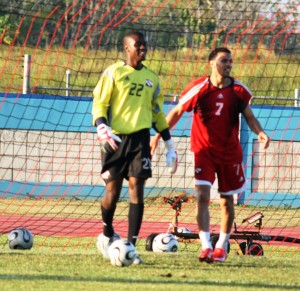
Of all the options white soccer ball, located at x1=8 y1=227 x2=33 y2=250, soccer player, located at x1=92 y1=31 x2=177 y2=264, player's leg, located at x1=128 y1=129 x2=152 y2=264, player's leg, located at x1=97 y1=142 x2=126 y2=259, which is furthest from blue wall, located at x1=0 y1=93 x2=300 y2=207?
player's leg, located at x1=128 y1=129 x2=152 y2=264

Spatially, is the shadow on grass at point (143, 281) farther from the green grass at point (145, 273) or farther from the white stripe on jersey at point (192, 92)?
the white stripe on jersey at point (192, 92)

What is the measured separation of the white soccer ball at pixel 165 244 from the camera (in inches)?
512

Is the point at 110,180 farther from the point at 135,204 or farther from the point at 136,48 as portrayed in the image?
the point at 136,48

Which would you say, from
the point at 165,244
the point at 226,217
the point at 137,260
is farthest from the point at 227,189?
the point at 165,244

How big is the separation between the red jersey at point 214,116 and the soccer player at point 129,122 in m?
0.48

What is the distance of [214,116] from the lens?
36.1ft

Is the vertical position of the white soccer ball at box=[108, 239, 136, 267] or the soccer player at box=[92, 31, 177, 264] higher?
the soccer player at box=[92, 31, 177, 264]

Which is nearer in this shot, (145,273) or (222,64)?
(145,273)

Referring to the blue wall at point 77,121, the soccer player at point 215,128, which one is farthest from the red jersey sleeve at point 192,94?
the blue wall at point 77,121

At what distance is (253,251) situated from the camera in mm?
14211

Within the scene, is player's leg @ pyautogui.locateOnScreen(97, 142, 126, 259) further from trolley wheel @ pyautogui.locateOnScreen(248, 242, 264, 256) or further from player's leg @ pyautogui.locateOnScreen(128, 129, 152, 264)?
trolley wheel @ pyautogui.locateOnScreen(248, 242, 264, 256)

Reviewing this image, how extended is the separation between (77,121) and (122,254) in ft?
45.1

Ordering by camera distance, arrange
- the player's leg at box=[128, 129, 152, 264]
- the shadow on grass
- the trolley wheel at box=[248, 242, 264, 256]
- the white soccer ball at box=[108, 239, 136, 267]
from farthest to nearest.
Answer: the trolley wheel at box=[248, 242, 264, 256]
the player's leg at box=[128, 129, 152, 264]
the white soccer ball at box=[108, 239, 136, 267]
the shadow on grass

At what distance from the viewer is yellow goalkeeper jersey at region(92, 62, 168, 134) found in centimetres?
1057
